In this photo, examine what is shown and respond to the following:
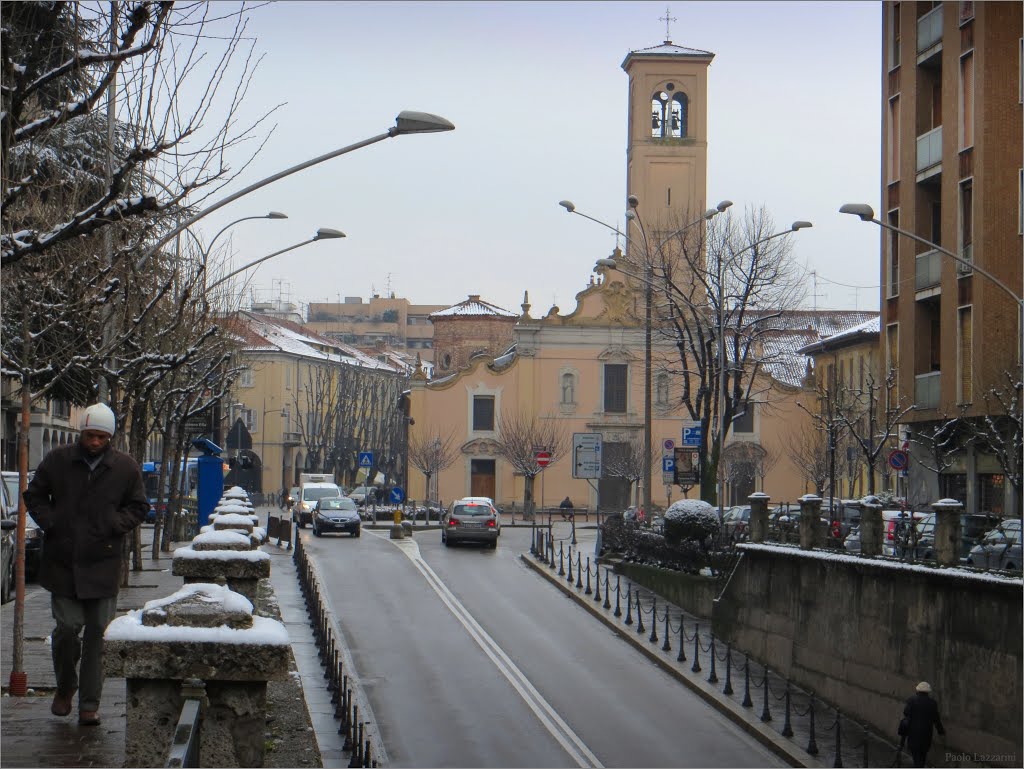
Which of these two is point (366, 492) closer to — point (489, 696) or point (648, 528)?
point (648, 528)

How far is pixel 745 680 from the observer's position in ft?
77.3

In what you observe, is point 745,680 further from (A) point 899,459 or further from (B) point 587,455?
(B) point 587,455

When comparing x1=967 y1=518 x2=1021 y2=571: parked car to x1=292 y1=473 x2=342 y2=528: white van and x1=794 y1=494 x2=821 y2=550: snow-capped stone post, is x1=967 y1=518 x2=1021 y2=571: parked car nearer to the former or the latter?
x1=794 y1=494 x2=821 y2=550: snow-capped stone post

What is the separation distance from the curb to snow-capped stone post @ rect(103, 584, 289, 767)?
14.1 m

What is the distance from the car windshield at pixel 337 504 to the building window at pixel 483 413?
27837 mm

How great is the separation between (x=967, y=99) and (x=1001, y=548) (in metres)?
19.2

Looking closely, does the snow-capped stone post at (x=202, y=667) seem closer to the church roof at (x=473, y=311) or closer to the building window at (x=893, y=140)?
the building window at (x=893, y=140)

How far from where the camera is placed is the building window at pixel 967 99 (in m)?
35.7

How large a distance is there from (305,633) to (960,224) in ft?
67.4

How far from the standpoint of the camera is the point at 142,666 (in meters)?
5.53

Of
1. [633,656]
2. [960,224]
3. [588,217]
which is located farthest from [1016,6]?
[633,656]

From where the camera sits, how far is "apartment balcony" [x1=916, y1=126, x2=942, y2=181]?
37.8 meters

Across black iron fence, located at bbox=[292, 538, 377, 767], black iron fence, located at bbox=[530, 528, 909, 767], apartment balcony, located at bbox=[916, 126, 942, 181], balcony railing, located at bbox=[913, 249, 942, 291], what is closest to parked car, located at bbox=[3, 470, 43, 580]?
black iron fence, located at bbox=[292, 538, 377, 767]

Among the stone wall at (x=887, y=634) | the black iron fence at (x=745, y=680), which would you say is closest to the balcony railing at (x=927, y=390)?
the black iron fence at (x=745, y=680)
